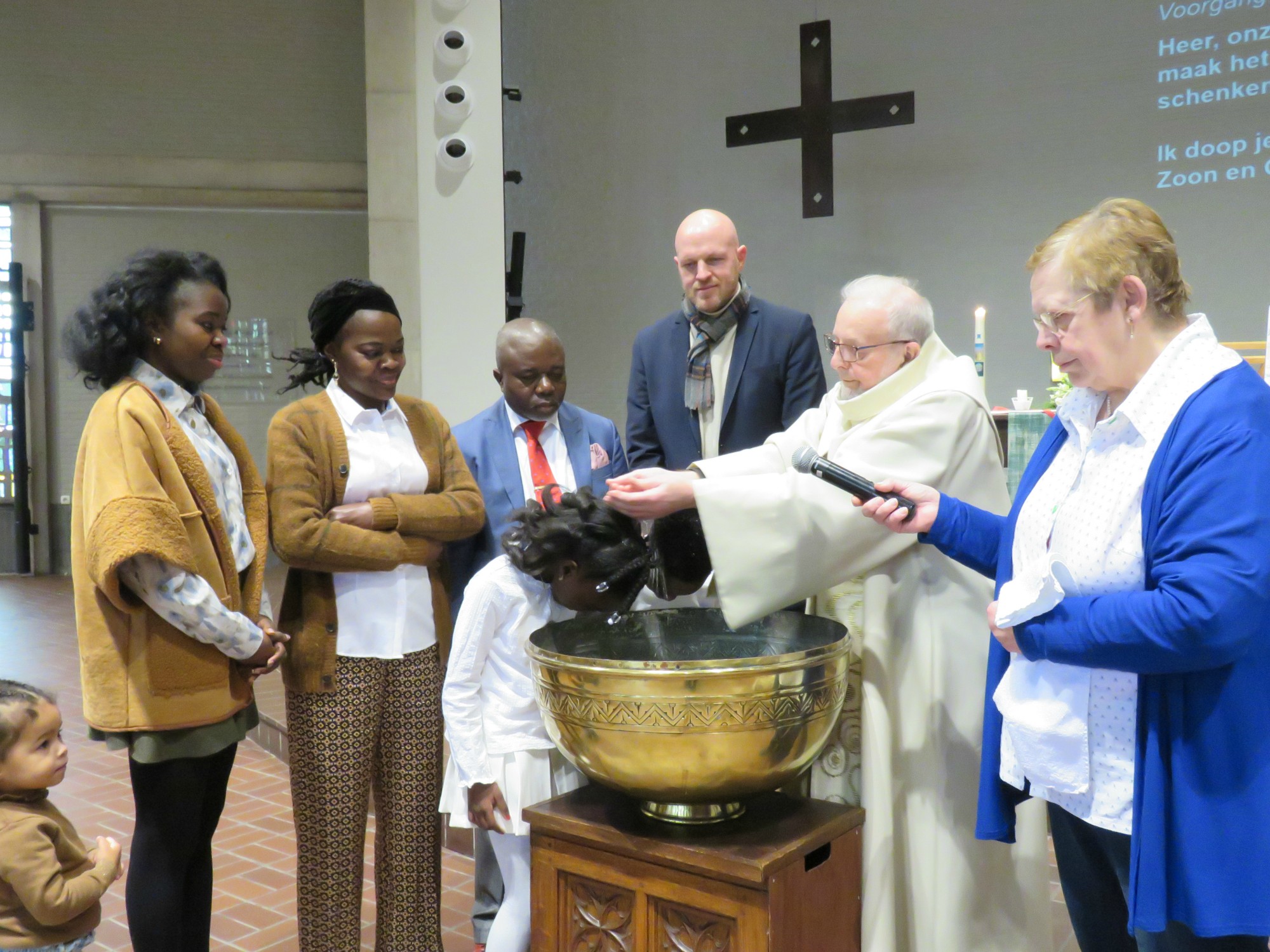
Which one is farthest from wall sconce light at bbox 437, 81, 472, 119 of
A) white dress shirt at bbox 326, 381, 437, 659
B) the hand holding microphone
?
the hand holding microphone

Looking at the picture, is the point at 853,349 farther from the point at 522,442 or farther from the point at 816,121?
the point at 816,121

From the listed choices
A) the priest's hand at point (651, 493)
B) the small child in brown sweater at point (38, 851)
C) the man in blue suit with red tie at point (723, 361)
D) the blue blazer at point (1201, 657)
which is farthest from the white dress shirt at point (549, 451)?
the blue blazer at point (1201, 657)

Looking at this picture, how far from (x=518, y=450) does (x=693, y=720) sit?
1242 mm

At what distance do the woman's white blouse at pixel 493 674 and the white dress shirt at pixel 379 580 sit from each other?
0.84 feet

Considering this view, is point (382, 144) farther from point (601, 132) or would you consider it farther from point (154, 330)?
point (154, 330)

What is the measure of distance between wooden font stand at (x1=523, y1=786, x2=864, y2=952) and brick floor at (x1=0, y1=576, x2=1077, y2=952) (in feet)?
3.99

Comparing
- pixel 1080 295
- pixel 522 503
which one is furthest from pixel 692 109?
pixel 1080 295

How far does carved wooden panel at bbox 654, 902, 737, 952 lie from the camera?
1616mm

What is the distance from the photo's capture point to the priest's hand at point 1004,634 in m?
1.47

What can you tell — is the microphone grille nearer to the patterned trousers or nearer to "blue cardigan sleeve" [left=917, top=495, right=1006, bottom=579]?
"blue cardigan sleeve" [left=917, top=495, right=1006, bottom=579]

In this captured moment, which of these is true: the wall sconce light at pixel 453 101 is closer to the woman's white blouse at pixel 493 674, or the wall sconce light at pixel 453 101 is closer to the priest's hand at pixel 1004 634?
the woman's white blouse at pixel 493 674

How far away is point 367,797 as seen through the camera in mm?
2305

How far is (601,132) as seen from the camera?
6.96 m

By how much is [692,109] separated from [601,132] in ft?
1.93
